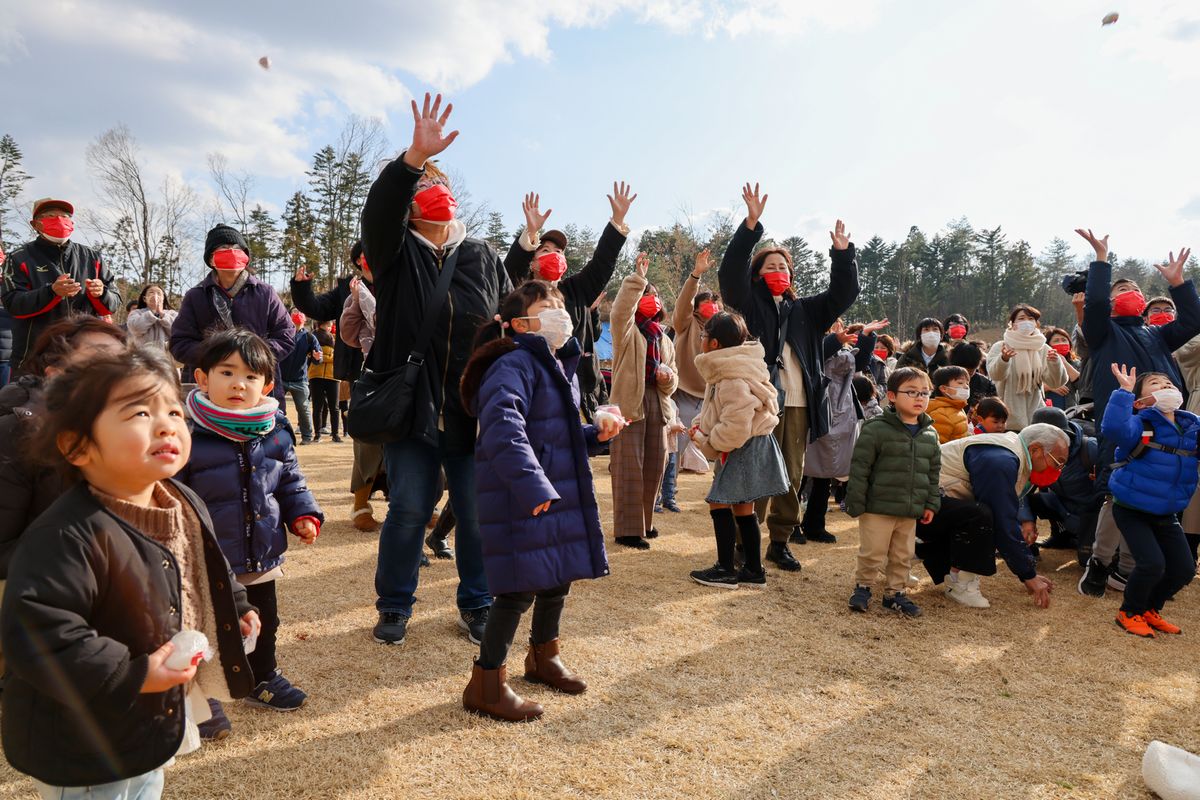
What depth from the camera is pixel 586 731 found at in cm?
275

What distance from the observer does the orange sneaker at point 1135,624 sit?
415 centimetres

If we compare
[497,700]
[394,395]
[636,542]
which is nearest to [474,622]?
[497,700]

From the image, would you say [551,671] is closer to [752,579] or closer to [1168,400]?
[752,579]

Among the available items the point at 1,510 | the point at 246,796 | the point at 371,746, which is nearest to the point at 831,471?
the point at 371,746

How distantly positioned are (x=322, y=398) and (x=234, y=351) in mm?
9771

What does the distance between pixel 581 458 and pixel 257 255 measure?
36828 mm

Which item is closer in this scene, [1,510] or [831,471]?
[1,510]

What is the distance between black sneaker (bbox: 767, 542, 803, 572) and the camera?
5195 millimetres

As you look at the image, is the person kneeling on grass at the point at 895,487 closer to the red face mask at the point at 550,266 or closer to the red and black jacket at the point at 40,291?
the red face mask at the point at 550,266

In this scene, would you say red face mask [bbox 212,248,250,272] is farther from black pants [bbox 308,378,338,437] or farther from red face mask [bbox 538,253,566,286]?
black pants [bbox 308,378,338,437]

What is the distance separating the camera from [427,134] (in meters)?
2.96

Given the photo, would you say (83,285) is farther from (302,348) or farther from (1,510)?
(302,348)

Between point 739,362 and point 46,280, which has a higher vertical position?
point 46,280

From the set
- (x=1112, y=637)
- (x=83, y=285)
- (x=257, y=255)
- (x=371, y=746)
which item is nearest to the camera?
(x=371, y=746)
